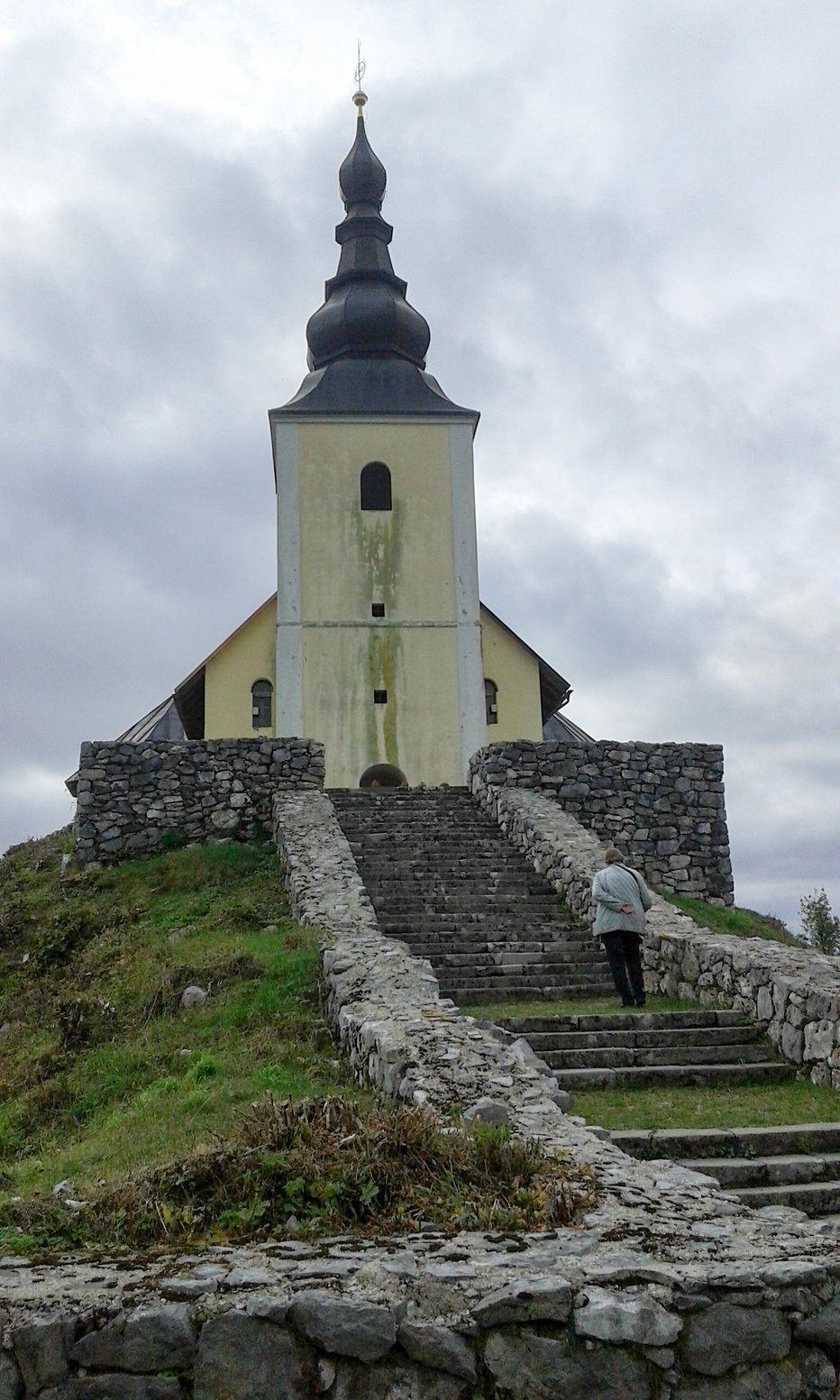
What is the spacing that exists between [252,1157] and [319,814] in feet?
40.6

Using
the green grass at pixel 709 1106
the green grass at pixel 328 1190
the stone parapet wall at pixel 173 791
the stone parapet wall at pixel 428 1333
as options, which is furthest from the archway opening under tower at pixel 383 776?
the stone parapet wall at pixel 428 1333

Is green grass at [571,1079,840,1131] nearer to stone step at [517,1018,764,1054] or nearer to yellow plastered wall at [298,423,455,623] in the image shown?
stone step at [517,1018,764,1054]

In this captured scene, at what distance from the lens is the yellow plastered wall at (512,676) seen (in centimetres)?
2817

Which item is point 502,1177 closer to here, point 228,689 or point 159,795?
point 159,795

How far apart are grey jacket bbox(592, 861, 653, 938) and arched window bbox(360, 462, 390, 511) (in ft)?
61.0

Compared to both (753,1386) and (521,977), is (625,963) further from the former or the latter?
(753,1386)

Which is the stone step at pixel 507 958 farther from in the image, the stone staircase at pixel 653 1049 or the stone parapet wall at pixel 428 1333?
the stone parapet wall at pixel 428 1333

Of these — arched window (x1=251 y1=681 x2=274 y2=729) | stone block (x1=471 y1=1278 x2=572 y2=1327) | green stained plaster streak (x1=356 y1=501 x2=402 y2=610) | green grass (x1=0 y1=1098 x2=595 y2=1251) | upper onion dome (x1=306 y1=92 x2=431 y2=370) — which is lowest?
stone block (x1=471 y1=1278 x2=572 y2=1327)

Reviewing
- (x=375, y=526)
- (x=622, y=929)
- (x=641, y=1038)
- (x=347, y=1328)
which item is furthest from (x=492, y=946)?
(x=375, y=526)

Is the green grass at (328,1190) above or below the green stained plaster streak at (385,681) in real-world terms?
below

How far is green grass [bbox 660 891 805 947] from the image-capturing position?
55.4 feet

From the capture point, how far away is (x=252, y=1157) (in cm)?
474

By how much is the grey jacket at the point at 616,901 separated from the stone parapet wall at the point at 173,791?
8.44 meters

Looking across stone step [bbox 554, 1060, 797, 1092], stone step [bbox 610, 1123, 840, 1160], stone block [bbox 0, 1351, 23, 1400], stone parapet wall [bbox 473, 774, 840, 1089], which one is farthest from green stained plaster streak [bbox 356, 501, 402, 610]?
stone block [bbox 0, 1351, 23, 1400]
